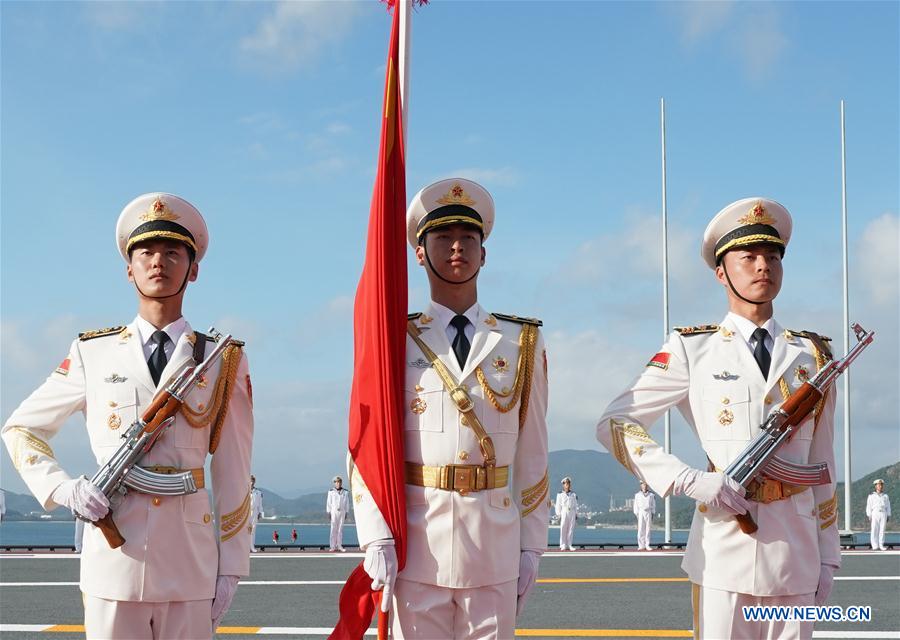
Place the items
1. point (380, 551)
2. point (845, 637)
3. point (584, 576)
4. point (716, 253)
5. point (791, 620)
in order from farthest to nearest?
point (584, 576)
point (845, 637)
point (716, 253)
point (791, 620)
point (380, 551)

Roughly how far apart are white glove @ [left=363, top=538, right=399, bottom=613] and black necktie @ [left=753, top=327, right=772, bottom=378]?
1.96 metres

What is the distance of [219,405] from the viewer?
15.1 feet

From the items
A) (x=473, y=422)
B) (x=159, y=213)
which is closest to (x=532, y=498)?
(x=473, y=422)

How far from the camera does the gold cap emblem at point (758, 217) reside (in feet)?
16.1

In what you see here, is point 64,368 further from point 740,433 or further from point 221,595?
point 740,433

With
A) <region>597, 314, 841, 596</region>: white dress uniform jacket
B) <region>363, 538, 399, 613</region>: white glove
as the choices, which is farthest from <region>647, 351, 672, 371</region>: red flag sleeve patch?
<region>363, 538, 399, 613</region>: white glove

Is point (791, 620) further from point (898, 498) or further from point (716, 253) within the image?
point (898, 498)

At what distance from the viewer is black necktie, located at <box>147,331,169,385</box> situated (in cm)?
458

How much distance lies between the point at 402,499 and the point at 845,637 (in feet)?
22.7

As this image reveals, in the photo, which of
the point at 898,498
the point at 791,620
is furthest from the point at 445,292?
the point at 898,498

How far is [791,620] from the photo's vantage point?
179 inches

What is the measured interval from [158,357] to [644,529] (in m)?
20.2

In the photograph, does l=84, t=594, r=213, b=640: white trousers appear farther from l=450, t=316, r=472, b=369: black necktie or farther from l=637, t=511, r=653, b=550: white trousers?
l=637, t=511, r=653, b=550: white trousers

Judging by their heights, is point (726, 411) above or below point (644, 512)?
above
